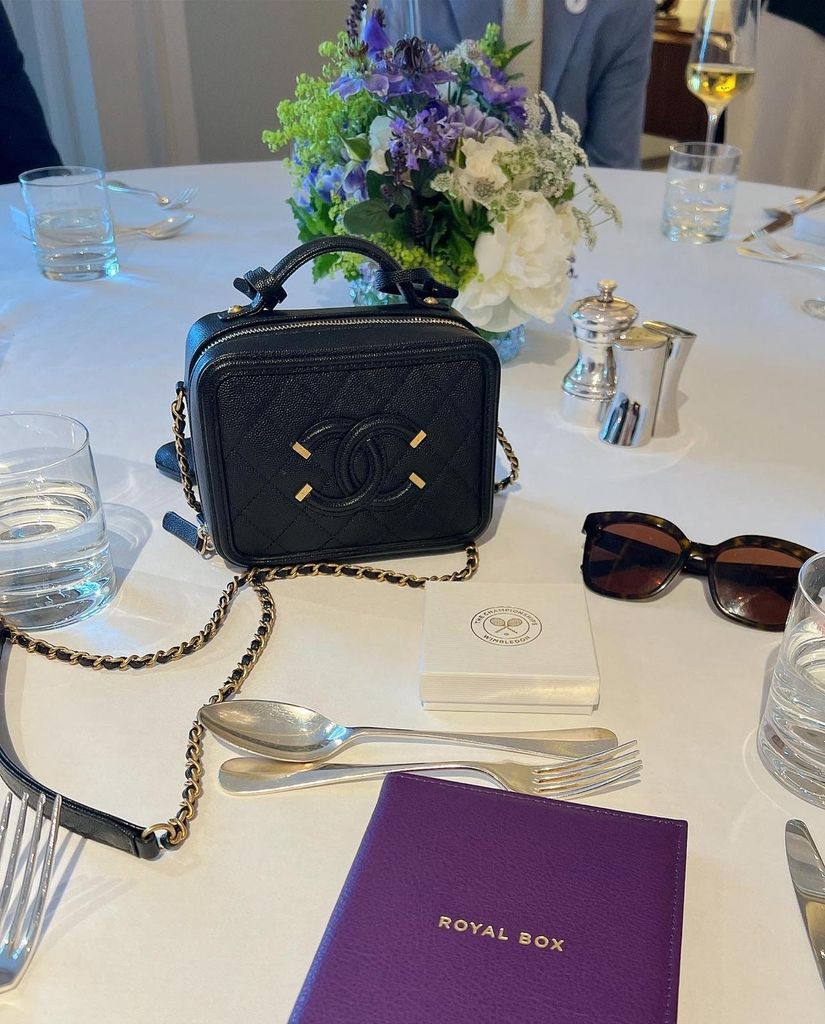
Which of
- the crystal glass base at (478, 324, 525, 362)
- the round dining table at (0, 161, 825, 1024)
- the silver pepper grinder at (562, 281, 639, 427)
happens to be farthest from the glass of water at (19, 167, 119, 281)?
the silver pepper grinder at (562, 281, 639, 427)

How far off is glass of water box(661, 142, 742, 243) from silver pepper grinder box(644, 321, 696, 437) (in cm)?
62

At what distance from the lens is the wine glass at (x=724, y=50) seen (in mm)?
1378

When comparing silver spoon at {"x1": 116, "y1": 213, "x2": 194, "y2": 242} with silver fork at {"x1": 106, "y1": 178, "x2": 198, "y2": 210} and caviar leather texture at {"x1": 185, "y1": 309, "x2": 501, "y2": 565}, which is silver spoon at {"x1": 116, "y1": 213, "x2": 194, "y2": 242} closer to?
silver fork at {"x1": 106, "y1": 178, "x2": 198, "y2": 210}

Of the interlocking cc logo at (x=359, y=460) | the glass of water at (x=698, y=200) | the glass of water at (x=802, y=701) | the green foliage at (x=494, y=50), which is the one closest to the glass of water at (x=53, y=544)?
the interlocking cc logo at (x=359, y=460)

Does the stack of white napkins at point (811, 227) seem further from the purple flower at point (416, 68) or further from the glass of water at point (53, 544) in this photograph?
the glass of water at point (53, 544)

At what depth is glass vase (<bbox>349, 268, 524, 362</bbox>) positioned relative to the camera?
1015mm

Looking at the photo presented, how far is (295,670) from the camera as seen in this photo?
2.03 ft

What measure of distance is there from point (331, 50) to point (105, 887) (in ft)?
2.81

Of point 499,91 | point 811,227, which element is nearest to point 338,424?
point 499,91

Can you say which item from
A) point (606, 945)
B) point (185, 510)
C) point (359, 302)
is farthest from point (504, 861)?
point (359, 302)

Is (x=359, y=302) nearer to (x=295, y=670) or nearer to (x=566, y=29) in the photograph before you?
(x=295, y=670)

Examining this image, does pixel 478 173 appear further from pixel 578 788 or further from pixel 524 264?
pixel 578 788

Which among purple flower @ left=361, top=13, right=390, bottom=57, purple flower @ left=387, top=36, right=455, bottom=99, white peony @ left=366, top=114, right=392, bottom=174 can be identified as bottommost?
white peony @ left=366, top=114, right=392, bottom=174

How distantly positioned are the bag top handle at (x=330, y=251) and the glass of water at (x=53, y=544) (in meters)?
0.17
